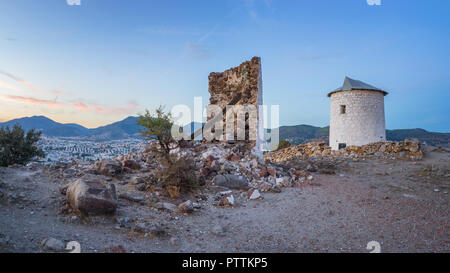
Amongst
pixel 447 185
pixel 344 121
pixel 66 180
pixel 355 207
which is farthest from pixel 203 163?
pixel 344 121

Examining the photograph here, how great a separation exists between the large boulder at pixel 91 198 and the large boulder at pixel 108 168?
8.79 ft

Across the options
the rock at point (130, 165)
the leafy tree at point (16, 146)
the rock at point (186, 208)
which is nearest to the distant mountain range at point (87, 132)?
the leafy tree at point (16, 146)

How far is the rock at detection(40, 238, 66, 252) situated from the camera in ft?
10.2

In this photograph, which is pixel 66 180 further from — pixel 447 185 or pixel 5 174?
pixel 447 185

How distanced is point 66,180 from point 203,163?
4374 millimetres

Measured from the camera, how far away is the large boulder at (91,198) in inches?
172

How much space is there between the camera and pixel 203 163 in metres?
9.03

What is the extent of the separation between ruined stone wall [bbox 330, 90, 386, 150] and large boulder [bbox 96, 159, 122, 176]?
19461 millimetres

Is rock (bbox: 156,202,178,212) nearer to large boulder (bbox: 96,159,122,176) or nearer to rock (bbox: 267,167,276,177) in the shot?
large boulder (bbox: 96,159,122,176)

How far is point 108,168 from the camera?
7.43m

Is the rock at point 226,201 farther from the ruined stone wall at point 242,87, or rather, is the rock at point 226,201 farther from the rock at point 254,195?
the ruined stone wall at point 242,87

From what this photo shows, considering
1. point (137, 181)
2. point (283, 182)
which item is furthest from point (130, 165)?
point (283, 182)

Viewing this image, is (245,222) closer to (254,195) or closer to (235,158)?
(254,195)

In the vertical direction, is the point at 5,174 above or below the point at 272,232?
above
